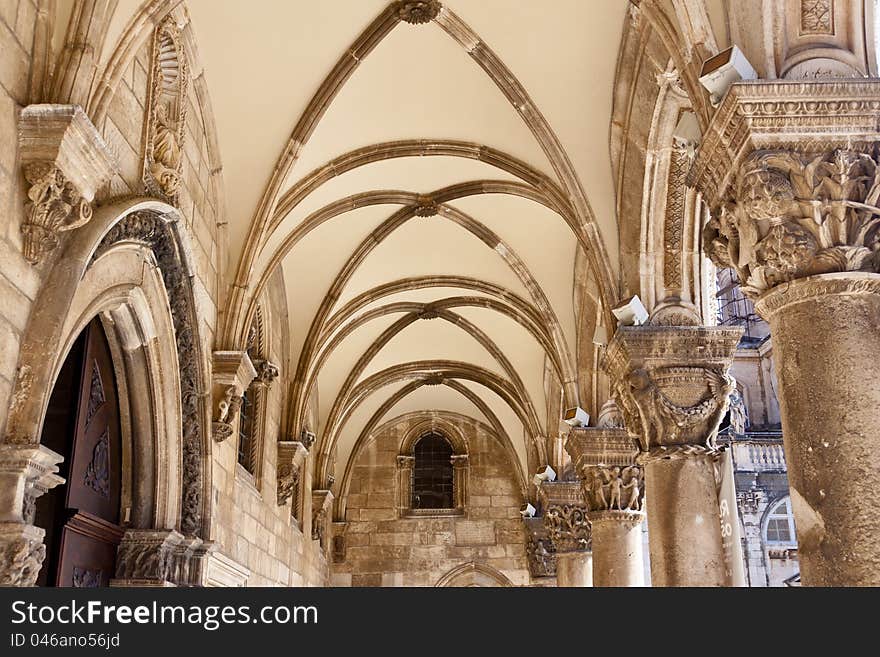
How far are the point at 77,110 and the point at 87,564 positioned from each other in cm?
286

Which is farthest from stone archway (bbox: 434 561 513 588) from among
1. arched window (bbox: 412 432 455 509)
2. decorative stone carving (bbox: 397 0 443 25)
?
decorative stone carving (bbox: 397 0 443 25)

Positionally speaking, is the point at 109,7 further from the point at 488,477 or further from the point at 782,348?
the point at 488,477

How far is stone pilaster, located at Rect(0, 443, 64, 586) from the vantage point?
3.92 meters

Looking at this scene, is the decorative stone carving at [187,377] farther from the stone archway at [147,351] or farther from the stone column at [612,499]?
the stone column at [612,499]

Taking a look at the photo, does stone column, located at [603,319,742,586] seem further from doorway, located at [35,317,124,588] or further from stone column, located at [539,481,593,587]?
stone column, located at [539,481,593,587]

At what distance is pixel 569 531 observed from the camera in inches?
467

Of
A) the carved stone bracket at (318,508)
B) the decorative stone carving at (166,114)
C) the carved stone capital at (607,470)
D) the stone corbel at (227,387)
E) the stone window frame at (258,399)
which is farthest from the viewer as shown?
the carved stone bracket at (318,508)

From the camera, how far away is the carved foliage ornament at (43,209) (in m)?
4.35

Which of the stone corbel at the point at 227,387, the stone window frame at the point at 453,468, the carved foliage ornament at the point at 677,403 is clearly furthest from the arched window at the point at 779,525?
the stone corbel at the point at 227,387

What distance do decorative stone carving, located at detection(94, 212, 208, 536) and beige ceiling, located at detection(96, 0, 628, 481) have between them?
1370 mm

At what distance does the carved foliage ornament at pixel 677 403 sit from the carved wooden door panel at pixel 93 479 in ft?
11.8
